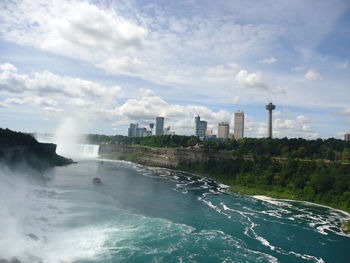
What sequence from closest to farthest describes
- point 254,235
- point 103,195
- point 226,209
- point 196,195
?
point 254,235 → point 226,209 → point 103,195 → point 196,195

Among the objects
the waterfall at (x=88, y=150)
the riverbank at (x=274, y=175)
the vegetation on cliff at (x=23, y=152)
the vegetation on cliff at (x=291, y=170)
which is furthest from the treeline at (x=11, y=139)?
the waterfall at (x=88, y=150)

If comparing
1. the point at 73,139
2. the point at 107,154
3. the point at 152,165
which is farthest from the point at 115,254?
the point at 73,139

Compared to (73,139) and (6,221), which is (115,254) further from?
(73,139)

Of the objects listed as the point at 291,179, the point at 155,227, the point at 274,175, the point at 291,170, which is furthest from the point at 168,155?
the point at 155,227

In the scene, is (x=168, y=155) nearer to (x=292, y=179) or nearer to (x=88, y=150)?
(x=292, y=179)

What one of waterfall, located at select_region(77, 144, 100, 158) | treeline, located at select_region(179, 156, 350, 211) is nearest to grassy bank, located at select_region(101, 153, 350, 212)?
treeline, located at select_region(179, 156, 350, 211)

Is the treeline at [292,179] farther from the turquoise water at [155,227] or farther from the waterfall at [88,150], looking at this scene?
the waterfall at [88,150]
